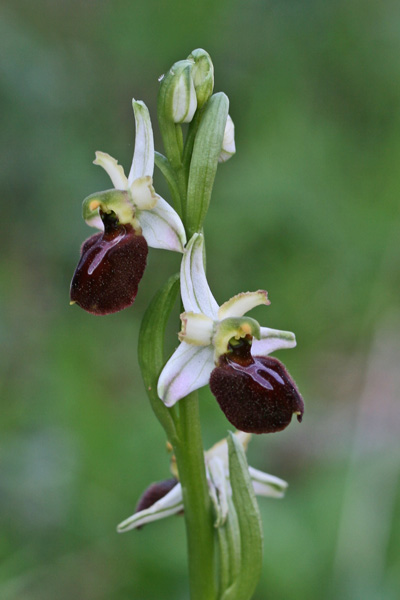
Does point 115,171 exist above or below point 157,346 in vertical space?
above

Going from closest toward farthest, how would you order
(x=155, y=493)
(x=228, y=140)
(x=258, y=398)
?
(x=258, y=398), (x=228, y=140), (x=155, y=493)

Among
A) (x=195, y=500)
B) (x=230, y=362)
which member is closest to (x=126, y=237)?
(x=230, y=362)

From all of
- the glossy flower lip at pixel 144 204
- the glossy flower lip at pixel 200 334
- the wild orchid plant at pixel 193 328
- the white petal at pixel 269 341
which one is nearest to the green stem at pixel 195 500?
the wild orchid plant at pixel 193 328

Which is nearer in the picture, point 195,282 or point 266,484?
point 195,282

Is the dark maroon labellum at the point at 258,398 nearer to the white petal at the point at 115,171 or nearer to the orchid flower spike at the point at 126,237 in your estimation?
the orchid flower spike at the point at 126,237

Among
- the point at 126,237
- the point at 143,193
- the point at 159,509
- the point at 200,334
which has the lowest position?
the point at 159,509

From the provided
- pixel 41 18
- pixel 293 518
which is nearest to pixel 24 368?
pixel 293 518

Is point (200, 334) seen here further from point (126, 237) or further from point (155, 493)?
point (155, 493)

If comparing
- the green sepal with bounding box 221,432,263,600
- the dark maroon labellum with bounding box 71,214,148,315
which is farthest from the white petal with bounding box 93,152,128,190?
the green sepal with bounding box 221,432,263,600

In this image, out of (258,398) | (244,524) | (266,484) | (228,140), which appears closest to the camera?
(258,398)
